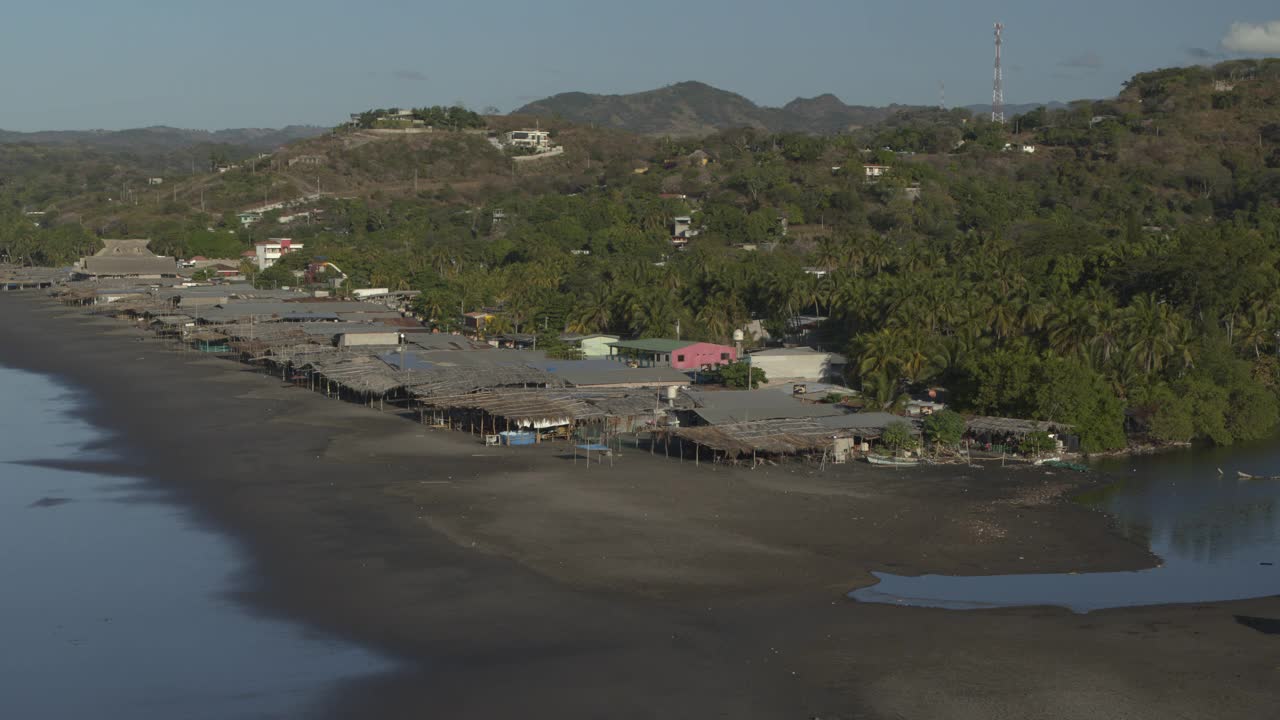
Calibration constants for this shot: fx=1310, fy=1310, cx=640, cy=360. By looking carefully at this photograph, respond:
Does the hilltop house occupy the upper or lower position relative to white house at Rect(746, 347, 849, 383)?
upper

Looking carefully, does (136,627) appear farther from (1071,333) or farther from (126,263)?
(126,263)

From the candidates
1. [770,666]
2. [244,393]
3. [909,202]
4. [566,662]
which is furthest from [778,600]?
[909,202]

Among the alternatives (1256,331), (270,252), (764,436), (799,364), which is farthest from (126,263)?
(1256,331)

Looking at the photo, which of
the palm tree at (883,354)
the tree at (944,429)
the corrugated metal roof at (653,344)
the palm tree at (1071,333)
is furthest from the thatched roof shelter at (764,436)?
the corrugated metal roof at (653,344)

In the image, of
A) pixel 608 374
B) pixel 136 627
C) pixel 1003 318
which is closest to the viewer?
pixel 136 627

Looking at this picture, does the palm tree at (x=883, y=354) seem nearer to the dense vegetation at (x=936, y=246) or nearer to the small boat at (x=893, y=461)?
the dense vegetation at (x=936, y=246)

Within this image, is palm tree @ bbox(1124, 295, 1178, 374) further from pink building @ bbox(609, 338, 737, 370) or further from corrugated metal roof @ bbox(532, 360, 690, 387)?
corrugated metal roof @ bbox(532, 360, 690, 387)

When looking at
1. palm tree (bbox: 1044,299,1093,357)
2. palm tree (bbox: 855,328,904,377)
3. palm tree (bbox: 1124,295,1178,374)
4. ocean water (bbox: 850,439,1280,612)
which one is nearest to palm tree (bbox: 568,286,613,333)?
palm tree (bbox: 855,328,904,377)
